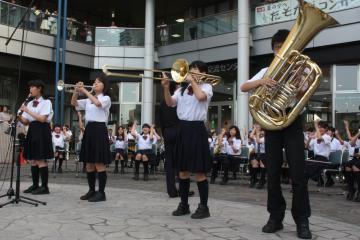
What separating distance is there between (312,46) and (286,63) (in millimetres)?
13607

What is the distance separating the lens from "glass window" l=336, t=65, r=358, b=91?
17.1m

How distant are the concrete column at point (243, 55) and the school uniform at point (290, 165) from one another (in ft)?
45.7

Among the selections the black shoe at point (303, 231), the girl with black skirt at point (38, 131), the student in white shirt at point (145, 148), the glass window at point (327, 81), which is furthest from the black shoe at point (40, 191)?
the glass window at point (327, 81)

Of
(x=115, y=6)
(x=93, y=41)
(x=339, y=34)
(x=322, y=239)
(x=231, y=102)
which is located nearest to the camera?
(x=322, y=239)

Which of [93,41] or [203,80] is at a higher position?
[93,41]

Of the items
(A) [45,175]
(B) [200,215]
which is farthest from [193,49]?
(B) [200,215]

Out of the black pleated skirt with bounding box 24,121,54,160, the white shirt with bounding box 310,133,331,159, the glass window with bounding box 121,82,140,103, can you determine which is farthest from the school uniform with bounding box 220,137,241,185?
the glass window with bounding box 121,82,140,103

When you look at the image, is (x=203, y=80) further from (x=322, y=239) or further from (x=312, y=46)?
(x=312, y=46)

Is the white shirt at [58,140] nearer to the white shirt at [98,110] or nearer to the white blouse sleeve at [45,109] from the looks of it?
the white blouse sleeve at [45,109]

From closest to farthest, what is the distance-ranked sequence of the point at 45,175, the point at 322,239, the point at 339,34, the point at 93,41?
the point at 322,239
the point at 45,175
the point at 339,34
the point at 93,41

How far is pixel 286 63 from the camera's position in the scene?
485cm

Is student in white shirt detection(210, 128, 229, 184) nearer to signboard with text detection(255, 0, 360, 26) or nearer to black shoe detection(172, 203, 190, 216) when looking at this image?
black shoe detection(172, 203, 190, 216)

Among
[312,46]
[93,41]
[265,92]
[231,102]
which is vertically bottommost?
[265,92]

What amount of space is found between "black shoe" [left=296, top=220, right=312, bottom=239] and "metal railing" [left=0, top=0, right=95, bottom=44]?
1802 cm
